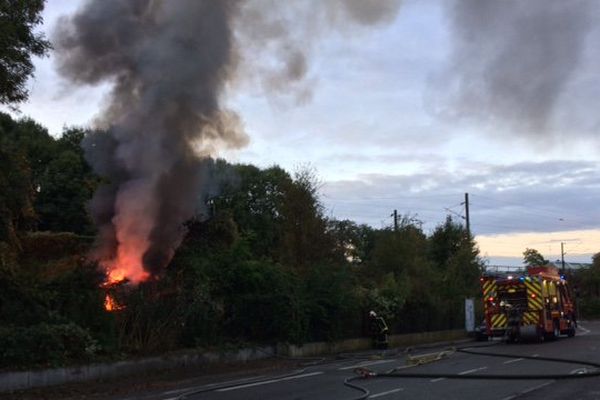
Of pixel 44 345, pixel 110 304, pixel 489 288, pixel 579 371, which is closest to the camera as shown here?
pixel 44 345

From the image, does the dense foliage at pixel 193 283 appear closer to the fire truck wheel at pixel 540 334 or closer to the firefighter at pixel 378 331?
the firefighter at pixel 378 331

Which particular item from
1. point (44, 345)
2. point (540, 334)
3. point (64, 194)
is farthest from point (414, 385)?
point (64, 194)

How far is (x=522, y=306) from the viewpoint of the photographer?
27250 millimetres

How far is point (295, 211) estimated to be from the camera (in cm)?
2955

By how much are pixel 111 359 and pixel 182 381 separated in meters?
1.80

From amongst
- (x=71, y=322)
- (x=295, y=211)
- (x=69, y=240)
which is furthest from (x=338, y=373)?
(x=295, y=211)

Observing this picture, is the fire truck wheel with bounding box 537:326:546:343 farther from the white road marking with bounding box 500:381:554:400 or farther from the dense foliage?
the white road marking with bounding box 500:381:554:400

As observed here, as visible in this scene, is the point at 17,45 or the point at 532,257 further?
the point at 532,257

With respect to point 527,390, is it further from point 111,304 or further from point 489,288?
point 489,288

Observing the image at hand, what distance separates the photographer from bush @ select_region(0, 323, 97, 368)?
14.1 m

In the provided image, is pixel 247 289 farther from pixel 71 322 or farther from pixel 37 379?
pixel 37 379

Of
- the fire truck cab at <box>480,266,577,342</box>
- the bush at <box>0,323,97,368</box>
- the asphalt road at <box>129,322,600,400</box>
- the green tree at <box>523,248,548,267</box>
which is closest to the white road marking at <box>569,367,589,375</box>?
the asphalt road at <box>129,322,600,400</box>

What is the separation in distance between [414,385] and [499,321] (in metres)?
15.3

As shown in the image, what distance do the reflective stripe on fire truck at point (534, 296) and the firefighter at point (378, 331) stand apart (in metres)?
5.86
